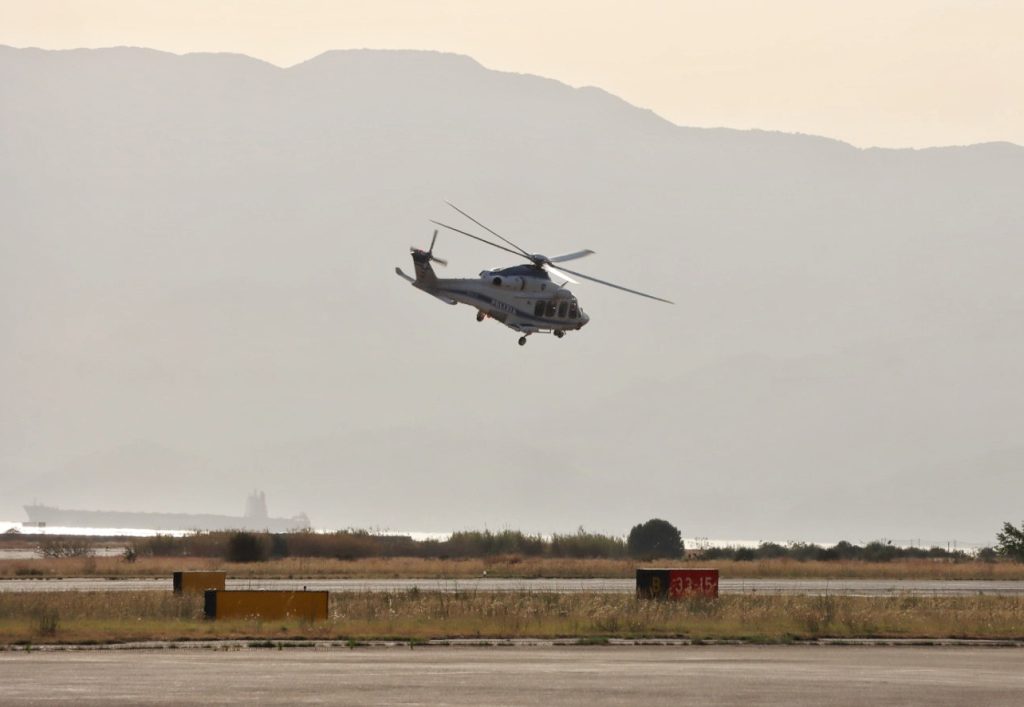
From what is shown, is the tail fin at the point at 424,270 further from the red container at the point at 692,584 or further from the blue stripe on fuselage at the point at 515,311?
the red container at the point at 692,584

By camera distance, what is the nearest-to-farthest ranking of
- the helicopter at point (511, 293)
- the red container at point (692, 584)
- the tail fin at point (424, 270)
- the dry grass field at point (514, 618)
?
1. the dry grass field at point (514, 618)
2. the red container at point (692, 584)
3. the tail fin at point (424, 270)
4. the helicopter at point (511, 293)

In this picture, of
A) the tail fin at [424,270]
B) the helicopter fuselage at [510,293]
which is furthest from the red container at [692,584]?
the tail fin at [424,270]

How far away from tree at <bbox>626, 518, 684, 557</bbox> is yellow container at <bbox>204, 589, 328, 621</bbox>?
211 feet

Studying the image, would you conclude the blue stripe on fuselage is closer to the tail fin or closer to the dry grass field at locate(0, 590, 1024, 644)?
the tail fin

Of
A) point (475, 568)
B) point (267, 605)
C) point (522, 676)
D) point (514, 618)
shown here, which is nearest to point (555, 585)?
point (475, 568)

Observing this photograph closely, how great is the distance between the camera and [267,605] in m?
56.5

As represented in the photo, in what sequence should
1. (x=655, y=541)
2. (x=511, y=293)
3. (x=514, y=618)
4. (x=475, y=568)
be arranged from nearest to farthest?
(x=514, y=618), (x=511, y=293), (x=475, y=568), (x=655, y=541)

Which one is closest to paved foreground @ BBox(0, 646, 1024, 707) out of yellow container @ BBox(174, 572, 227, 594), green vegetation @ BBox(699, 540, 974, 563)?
yellow container @ BBox(174, 572, 227, 594)

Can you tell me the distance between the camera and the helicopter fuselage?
8812 cm

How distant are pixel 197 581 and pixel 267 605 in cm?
971

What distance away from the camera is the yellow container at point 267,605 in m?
56.3

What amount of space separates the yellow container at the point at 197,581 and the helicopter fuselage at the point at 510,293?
24.2m

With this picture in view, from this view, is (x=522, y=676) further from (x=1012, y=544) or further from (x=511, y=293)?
(x=1012, y=544)

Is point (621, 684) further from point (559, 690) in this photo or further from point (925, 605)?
point (925, 605)
